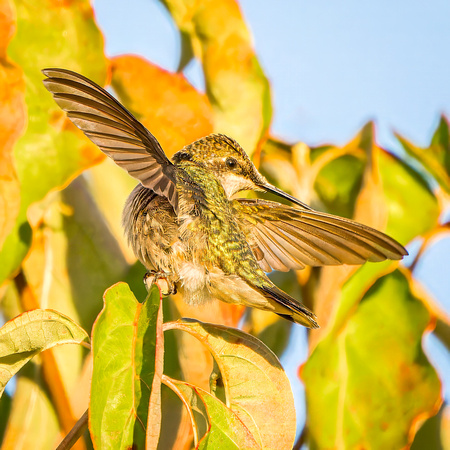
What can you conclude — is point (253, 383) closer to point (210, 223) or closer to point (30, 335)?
point (30, 335)

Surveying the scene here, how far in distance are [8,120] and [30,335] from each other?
90 cm

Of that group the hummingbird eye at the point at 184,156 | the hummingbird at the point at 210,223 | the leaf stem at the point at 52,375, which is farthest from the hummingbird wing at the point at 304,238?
the leaf stem at the point at 52,375

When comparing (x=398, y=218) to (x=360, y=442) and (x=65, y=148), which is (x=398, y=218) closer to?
(x=360, y=442)

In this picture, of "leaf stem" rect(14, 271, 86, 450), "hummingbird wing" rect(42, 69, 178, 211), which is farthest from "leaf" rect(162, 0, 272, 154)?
"leaf stem" rect(14, 271, 86, 450)

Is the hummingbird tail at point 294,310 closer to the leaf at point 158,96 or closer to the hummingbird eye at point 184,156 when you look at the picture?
the hummingbird eye at point 184,156

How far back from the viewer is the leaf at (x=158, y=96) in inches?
90.5

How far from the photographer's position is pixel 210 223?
2.16 meters

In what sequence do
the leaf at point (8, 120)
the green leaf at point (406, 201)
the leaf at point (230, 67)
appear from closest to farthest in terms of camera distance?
the leaf at point (8, 120) → the leaf at point (230, 67) → the green leaf at point (406, 201)

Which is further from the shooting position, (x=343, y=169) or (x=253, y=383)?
(x=343, y=169)

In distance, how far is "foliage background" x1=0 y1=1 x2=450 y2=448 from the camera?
2.13 m

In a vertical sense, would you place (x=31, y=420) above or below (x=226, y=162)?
below

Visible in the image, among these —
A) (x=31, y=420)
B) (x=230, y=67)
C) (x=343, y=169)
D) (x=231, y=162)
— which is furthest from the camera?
(x=343, y=169)

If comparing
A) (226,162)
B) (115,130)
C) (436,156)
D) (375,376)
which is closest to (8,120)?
(115,130)

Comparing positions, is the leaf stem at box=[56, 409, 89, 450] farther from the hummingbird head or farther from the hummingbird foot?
the hummingbird head
